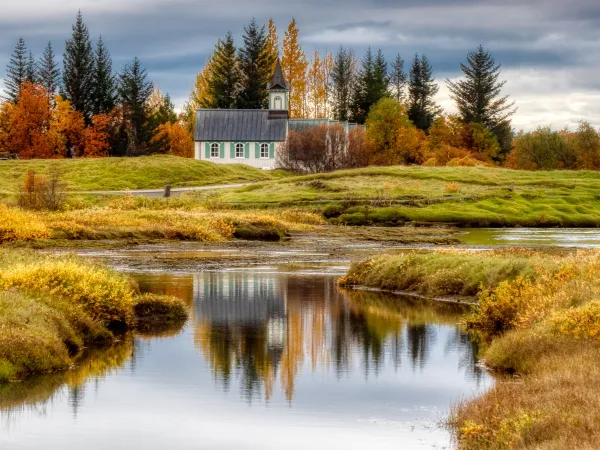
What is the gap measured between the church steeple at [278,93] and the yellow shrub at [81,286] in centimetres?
10132

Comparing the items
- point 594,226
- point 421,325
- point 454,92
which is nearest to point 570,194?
point 594,226

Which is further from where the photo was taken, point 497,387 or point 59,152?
point 59,152

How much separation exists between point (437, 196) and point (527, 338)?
61.6 metres

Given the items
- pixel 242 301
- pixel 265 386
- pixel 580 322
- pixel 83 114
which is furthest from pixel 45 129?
pixel 580 322

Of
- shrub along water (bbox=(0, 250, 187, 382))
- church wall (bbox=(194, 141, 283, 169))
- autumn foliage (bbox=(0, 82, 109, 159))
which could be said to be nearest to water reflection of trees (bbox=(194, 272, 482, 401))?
shrub along water (bbox=(0, 250, 187, 382))

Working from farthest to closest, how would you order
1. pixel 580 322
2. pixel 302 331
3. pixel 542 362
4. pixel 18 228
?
pixel 18 228, pixel 302 331, pixel 580 322, pixel 542 362

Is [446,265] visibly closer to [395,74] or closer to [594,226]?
[594,226]

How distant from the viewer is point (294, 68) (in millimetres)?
141375

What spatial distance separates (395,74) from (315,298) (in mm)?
128992

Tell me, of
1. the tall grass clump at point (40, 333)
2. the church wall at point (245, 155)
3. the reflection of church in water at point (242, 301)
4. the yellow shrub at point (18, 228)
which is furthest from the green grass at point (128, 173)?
the tall grass clump at point (40, 333)

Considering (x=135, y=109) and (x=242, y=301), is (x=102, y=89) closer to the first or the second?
(x=135, y=109)

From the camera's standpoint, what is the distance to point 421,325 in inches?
1067

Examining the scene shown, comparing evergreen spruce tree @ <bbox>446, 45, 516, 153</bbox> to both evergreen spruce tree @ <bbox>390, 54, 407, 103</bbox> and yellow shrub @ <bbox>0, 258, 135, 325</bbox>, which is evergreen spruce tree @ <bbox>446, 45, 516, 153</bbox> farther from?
yellow shrub @ <bbox>0, 258, 135, 325</bbox>

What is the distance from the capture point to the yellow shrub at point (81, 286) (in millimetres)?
23906
